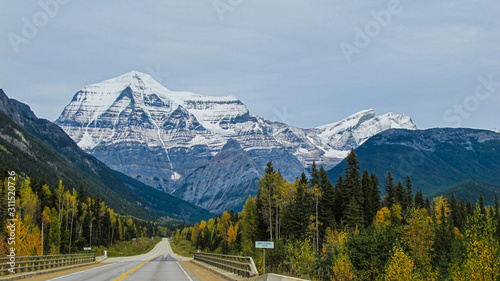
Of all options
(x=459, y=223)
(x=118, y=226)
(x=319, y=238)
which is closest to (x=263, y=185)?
(x=319, y=238)

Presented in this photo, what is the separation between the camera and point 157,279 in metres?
27.4

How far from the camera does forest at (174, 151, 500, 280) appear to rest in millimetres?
29066

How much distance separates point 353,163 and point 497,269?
67.2 metres

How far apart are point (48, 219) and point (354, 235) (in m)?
74.0

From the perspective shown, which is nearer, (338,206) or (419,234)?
(419,234)

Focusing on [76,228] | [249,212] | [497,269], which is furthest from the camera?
[76,228]

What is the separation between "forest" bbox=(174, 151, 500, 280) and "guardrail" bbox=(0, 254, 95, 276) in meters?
16.8

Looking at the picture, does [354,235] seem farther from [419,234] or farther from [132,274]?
[419,234]

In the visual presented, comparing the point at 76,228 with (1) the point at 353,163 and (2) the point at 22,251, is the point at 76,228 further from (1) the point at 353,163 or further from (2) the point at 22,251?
(1) the point at 353,163

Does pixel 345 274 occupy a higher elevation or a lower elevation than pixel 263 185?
lower

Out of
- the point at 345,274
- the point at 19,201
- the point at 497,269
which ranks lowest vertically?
the point at 345,274

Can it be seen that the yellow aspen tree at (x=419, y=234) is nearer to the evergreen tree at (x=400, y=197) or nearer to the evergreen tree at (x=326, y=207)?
the evergreen tree at (x=326, y=207)

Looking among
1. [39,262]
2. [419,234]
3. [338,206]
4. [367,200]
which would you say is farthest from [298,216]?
[39,262]

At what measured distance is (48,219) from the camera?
9469 cm
